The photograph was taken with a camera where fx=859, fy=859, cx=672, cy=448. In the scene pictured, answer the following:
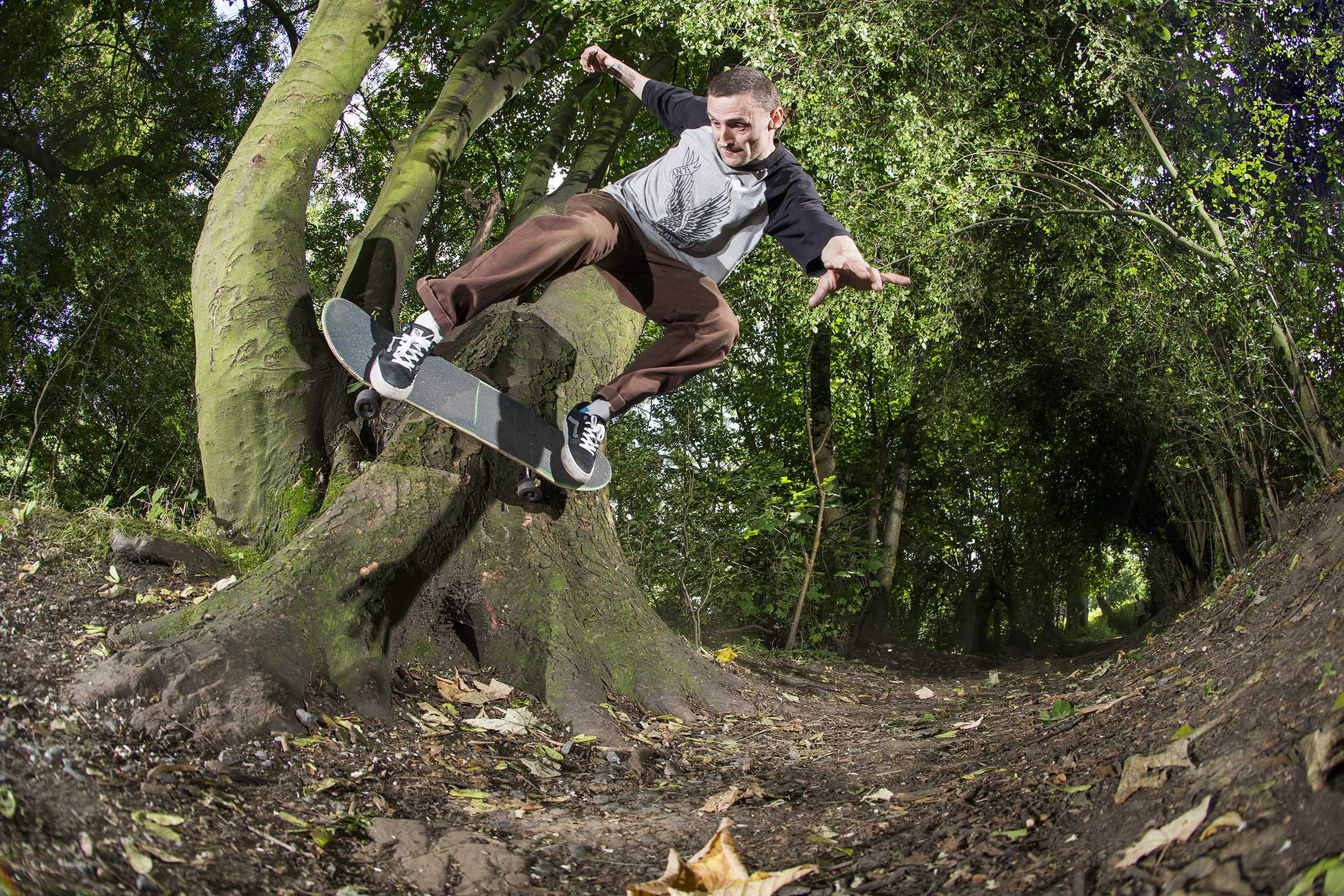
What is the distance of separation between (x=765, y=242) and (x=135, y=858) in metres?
8.33

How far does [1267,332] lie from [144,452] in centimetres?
1094

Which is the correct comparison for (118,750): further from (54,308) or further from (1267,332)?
(54,308)

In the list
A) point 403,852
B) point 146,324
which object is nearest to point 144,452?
point 146,324

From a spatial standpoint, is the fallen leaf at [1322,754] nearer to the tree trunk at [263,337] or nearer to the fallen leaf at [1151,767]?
the fallen leaf at [1151,767]

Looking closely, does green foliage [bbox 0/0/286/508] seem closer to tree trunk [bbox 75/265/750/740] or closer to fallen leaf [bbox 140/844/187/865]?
tree trunk [bbox 75/265/750/740]

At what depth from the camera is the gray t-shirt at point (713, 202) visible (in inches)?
129

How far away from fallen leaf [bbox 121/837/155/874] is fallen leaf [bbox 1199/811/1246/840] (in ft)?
7.31

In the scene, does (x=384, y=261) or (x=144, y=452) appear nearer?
→ (x=384, y=261)

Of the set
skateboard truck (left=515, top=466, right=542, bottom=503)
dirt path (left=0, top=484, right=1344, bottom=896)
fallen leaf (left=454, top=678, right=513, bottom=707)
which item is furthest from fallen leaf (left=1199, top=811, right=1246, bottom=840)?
skateboard truck (left=515, top=466, right=542, bottom=503)

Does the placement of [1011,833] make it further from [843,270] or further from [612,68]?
[612,68]

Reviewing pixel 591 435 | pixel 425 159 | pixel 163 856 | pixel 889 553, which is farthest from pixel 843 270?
pixel 889 553

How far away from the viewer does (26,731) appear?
7.36ft

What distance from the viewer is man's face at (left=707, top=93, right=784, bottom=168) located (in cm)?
314

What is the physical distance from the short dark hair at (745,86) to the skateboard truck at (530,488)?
6.31 feet
